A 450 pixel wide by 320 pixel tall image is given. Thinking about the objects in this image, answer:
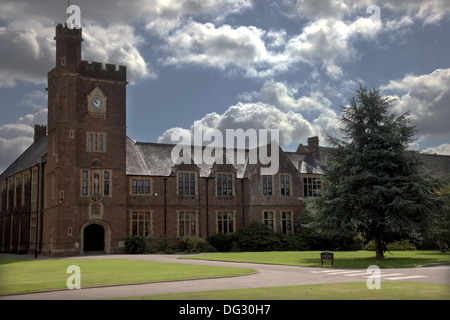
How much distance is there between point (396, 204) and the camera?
3102 centimetres

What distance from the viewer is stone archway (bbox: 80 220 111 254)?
150 feet

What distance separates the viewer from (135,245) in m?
45.1

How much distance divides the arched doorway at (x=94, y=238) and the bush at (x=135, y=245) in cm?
286

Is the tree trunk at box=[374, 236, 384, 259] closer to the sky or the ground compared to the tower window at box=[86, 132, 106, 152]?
closer to the ground

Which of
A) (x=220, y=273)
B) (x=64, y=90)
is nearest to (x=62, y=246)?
(x=64, y=90)

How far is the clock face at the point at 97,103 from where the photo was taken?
4675 cm

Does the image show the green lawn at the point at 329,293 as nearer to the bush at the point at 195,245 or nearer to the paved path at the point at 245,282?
the paved path at the point at 245,282

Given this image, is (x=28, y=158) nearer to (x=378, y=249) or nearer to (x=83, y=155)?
(x=83, y=155)

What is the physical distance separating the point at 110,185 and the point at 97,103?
7.38 metres

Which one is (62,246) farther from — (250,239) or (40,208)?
(250,239)

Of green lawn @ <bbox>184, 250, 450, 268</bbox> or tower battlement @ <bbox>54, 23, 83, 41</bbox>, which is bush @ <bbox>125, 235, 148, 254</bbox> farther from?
tower battlement @ <bbox>54, 23, 83, 41</bbox>

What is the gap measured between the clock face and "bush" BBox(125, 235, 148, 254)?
11.8 meters

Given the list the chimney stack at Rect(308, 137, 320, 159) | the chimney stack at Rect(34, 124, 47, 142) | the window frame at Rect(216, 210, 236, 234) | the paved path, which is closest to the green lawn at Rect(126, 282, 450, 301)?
the paved path

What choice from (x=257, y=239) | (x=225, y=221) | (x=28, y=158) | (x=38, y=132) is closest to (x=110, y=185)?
(x=225, y=221)
